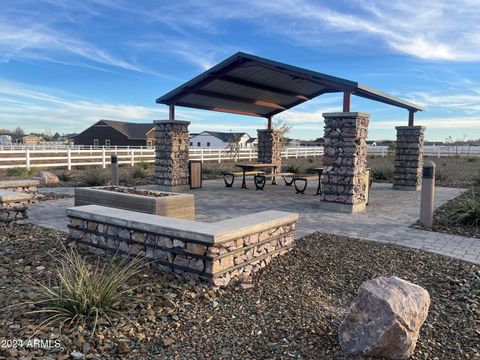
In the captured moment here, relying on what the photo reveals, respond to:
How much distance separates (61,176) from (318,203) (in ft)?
33.3

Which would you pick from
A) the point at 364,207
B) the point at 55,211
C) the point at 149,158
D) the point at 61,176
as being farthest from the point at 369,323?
the point at 149,158

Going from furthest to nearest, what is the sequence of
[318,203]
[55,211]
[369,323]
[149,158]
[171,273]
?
[149,158] < [318,203] < [55,211] < [171,273] < [369,323]

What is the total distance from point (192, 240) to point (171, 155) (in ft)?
28.5

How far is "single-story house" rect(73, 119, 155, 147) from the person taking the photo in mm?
54469

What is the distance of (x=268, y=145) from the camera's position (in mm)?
16484

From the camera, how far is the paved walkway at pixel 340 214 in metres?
6.22

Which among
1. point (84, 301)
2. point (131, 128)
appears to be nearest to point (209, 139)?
point (131, 128)

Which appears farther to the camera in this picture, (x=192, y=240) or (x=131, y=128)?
(x=131, y=128)

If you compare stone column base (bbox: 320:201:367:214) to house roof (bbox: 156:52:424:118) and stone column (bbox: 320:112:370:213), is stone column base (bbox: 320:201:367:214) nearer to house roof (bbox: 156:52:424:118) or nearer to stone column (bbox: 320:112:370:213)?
stone column (bbox: 320:112:370:213)

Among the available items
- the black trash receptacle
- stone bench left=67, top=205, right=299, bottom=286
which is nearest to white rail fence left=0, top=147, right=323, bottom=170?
the black trash receptacle

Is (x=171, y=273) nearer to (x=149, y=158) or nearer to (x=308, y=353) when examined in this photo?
(x=308, y=353)

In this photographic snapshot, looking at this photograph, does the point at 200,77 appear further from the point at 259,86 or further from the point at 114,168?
the point at 114,168

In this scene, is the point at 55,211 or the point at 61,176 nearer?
the point at 55,211

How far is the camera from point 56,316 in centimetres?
311
